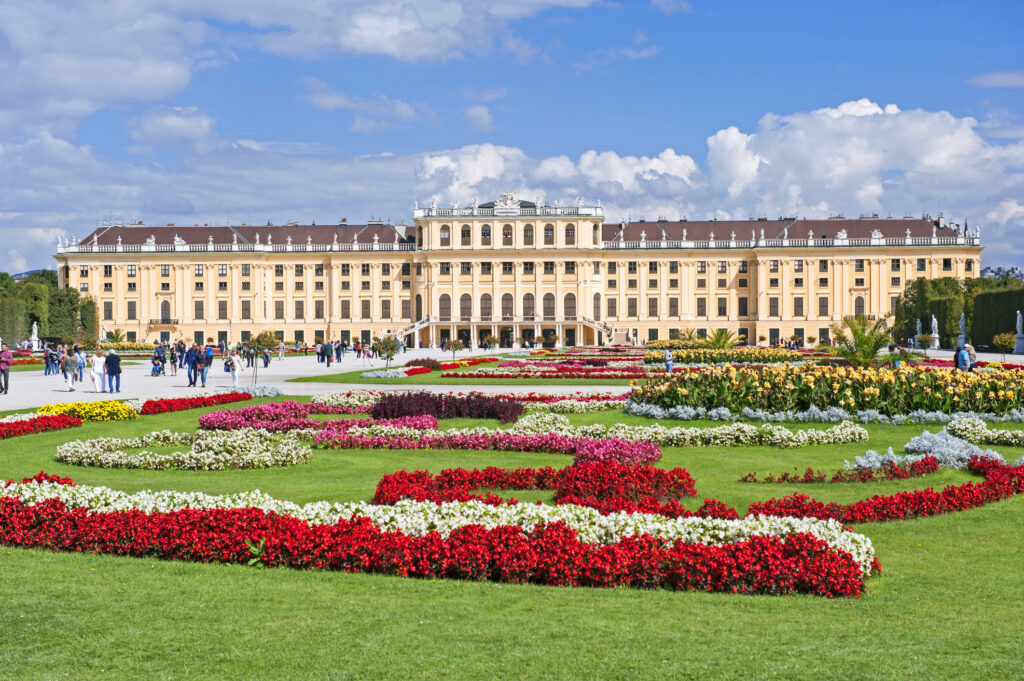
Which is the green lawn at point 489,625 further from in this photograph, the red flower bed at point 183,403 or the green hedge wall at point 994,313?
the green hedge wall at point 994,313

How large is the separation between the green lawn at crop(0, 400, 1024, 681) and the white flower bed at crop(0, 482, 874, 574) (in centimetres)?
67

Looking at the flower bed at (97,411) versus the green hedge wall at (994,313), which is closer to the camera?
the flower bed at (97,411)

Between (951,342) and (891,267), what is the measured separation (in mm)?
22765

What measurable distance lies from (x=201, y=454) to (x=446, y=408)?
20.0ft

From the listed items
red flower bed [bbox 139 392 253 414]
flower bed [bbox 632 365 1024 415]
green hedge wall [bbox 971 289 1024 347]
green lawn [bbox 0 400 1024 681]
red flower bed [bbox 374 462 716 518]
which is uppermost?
green hedge wall [bbox 971 289 1024 347]

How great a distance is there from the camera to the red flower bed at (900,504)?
332 inches

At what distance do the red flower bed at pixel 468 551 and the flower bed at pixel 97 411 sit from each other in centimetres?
1036

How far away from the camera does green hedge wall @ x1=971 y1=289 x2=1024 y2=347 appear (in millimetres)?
53906

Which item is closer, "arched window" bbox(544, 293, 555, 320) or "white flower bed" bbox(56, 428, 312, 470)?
"white flower bed" bbox(56, 428, 312, 470)

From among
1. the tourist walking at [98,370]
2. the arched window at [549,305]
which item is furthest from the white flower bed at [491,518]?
the arched window at [549,305]

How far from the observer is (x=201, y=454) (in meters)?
12.7

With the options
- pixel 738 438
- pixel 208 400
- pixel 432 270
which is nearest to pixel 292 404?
pixel 208 400

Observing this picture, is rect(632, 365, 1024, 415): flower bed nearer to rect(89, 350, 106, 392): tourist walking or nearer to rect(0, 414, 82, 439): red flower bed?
rect(0, 414, 82, 439): red flower bed

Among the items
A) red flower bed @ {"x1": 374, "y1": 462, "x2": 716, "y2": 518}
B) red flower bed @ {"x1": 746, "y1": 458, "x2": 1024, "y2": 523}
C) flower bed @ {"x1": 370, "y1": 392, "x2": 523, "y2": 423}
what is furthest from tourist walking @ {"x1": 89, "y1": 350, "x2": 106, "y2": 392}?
red flower bed @ {"x1": 746, "y1": 458, "x2": 1024, "y2": 523}
